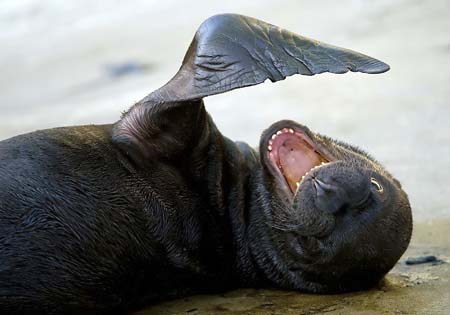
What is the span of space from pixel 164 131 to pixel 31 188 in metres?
0.63

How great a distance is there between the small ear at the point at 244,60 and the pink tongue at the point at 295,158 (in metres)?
0.67

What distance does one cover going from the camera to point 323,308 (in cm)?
427

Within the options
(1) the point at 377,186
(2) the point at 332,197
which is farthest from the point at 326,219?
(1) the point at 377,186

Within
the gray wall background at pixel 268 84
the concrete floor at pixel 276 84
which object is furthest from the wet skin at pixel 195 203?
the gray wall background at pixel 268 84

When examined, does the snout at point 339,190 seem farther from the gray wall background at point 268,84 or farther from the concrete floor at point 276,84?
the gray wall background at point 268,84

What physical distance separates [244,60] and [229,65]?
0.07 metres

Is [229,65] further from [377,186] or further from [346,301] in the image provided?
[346,301]

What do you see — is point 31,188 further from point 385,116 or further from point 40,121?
point 40,121

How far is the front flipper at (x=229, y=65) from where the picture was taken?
408 centimetres

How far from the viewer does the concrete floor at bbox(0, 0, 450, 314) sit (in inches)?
288

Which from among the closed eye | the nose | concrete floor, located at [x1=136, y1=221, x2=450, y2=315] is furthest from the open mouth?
concrete floor, located at [x1=136, y1=221, x2=450, y2=315]

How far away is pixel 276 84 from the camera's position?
9375mm

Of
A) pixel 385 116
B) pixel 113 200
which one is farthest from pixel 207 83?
pixel 385 116

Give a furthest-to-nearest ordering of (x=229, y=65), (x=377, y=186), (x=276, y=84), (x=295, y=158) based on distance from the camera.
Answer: (x=276, y=84)
(x=295, y=158)
(x=377, y=186)
(x=229, y=65)
